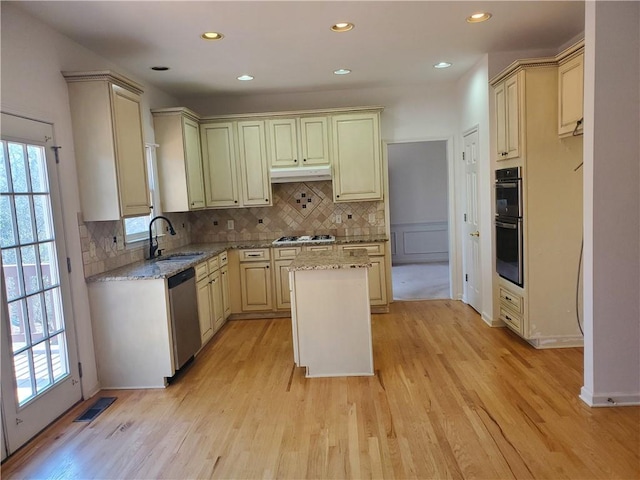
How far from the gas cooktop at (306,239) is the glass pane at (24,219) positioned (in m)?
2.69

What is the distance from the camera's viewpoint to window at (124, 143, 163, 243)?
400 centimetres

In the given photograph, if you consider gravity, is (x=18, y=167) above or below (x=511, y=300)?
above

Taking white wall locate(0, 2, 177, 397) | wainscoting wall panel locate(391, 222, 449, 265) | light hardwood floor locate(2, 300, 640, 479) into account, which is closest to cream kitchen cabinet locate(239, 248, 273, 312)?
light hardwood floor locate(2, 300, 640, 479)

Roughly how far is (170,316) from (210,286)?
1.02 metres

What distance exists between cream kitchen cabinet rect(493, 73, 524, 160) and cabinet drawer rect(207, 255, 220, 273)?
298 centimetres

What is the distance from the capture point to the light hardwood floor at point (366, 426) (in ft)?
7.38

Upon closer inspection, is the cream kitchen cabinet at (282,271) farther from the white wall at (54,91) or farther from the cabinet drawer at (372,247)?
the white wall at (54,91)

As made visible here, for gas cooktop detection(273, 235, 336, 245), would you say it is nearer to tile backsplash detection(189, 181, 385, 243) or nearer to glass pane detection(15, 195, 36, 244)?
tile backsplash detection(189, 181, 385, 243)

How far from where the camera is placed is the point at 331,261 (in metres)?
3.36

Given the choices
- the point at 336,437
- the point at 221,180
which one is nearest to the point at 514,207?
the point at 336,437

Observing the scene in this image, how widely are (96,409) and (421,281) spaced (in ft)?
16.0

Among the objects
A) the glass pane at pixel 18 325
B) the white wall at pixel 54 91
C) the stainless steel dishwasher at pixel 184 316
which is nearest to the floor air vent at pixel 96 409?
the white wall at pixel 54 91

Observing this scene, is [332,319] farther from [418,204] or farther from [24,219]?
[418,204]

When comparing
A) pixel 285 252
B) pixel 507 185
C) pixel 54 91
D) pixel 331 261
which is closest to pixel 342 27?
pixel 331 261
